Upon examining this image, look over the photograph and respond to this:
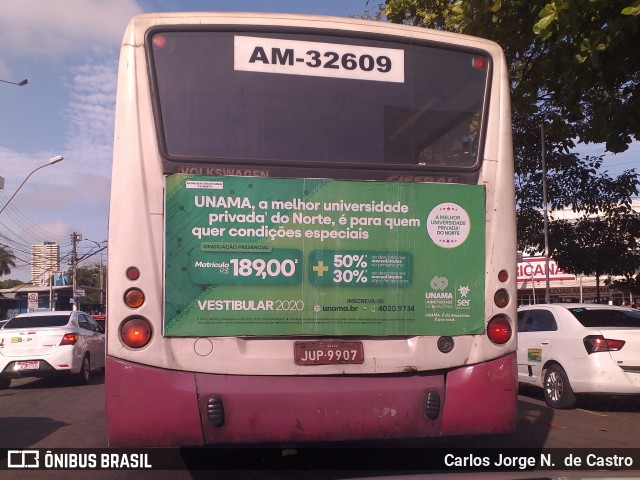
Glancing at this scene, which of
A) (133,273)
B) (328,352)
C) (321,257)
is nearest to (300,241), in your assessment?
(321,257)

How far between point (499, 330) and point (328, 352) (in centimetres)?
131

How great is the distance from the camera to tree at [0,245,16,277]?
59.9 m

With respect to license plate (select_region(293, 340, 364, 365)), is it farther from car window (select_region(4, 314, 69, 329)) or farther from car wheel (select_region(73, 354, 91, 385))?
car window (select_region(4, 314, 69, 329))

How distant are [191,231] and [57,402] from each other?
285 inches

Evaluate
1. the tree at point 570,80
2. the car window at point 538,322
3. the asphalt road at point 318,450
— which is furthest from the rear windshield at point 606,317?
the tree at point 570,80

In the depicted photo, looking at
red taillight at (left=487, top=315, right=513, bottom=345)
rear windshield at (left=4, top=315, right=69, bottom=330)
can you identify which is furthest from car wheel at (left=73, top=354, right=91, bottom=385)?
red taillight at (left=487, top=315, right=513, bottom=345)

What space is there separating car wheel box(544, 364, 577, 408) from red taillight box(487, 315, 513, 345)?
15.8 ft

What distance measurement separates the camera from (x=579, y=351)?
9.28 m

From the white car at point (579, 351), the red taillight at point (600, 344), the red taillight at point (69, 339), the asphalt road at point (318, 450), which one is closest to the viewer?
the asphalt road at point (318, 450)

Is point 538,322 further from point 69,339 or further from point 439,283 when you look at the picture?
point 69,339

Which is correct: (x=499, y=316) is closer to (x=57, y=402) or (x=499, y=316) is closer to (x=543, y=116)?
(x=57, y=402)

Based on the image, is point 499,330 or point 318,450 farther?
point 318,450

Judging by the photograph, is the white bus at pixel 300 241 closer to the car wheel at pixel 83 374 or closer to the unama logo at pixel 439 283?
the unama logo at pixel 439 283

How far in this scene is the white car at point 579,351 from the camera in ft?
29.3
